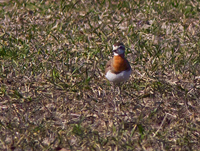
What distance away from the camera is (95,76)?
6293 millimetres

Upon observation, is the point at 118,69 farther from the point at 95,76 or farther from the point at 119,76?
the point at 95,76

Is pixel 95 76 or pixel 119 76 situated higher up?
pixel 119 76

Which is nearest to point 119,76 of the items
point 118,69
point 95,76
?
point 118,69

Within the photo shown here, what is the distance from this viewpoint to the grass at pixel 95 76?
5.04 meters

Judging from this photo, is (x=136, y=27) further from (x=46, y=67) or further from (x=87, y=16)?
(x=46, y=67)

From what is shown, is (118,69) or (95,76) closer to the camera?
(118,69)

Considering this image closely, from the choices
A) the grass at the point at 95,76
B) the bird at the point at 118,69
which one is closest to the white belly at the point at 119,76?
the bird at the point at 118,69

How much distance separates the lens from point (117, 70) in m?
5.54

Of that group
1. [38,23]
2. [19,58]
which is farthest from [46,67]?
[38,23]

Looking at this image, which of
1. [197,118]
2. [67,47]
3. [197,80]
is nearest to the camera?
[197,118]

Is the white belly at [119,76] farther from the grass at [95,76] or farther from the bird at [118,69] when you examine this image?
the grass at [95,76]

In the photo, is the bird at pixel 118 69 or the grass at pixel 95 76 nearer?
the grass at pixel 95 76

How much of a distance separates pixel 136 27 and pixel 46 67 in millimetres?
2190

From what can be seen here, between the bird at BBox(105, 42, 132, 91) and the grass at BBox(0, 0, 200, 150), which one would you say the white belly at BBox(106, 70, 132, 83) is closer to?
the bird at BBox(105, 42, 132, 91)
